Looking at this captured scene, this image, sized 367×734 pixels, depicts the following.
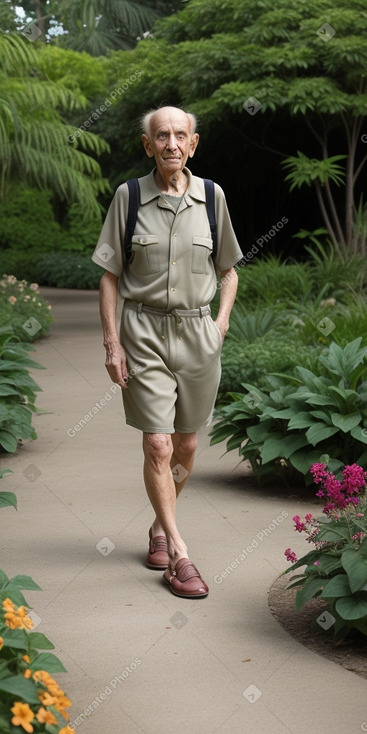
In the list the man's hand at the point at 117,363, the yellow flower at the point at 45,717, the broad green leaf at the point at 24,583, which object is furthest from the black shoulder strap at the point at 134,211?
the yellow flower at the point at 45,717

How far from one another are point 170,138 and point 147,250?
495mm


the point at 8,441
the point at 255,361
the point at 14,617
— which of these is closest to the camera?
the point at 14,617

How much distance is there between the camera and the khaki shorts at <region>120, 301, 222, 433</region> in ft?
16.0

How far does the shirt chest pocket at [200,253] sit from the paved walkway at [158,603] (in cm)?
140

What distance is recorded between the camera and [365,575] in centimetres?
390

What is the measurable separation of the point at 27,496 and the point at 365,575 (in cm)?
322

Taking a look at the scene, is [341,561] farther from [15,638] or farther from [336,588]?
[15,638]

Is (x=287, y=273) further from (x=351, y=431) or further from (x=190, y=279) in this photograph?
(x=190, y=279)

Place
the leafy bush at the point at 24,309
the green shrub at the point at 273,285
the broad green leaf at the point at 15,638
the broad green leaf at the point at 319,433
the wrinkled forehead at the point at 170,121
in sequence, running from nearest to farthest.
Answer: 1. the broad green leaf at the point at 15,638
2. the wrinkled forehead at the point at 170,121
3. the broad green leaf at the point at 319,433
4. the green shrub at the point at 273,285
5. the leafy bush at the point at 24,309

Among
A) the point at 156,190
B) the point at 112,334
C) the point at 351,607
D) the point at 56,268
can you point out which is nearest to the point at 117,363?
the point at 112,334

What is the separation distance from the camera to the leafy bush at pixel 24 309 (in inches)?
562

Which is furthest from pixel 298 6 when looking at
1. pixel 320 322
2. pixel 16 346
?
pixel 16 346

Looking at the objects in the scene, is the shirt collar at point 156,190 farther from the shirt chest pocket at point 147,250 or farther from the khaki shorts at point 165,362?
the khaki shorts at point 165,362

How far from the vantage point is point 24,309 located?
15.7m
